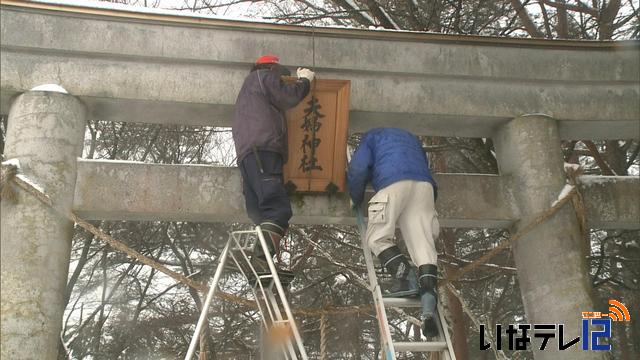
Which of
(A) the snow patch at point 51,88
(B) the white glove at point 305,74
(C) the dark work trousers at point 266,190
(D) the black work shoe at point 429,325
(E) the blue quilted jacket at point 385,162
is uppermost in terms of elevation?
(B) the white glove at point 305,74

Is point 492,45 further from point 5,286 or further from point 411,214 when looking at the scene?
point 5,286

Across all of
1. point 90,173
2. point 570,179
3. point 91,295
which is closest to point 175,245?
point 91,295

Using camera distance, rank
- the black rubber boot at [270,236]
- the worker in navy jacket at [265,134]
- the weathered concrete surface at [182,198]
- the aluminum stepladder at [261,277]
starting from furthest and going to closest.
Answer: the weathered concrete surface at [182,198], the worker in navy jacket at [265,134], the black rubber boot at [270,236], the aluminum stepladder at [261,277]

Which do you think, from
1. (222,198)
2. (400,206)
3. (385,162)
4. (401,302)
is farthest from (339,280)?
(401,302)

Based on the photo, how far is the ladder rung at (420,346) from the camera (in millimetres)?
3688

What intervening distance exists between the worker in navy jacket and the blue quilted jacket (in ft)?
1.92

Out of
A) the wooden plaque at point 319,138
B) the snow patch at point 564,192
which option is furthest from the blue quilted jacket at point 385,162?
the snow patch at point 564,192

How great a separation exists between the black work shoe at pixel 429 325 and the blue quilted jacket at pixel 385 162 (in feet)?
3.32

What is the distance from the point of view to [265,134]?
4398mm

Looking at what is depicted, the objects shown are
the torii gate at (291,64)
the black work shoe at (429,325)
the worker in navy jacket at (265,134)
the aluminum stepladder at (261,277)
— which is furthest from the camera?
the torii gate at (291,64)

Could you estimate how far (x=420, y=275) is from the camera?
4047mm

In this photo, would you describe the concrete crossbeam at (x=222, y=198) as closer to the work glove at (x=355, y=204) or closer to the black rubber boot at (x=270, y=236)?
the work glove at (x=355, y=204)

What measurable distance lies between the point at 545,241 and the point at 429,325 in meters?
1.77

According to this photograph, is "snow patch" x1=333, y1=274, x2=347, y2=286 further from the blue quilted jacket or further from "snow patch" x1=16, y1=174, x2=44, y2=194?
"snow patch" x1=16, y1=174, x2=44, y2=194
